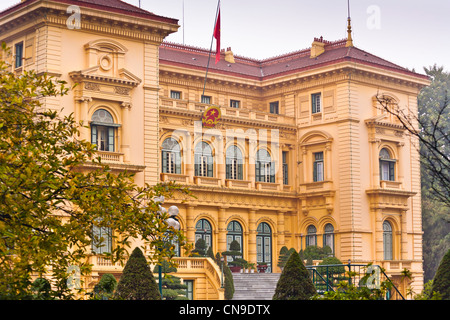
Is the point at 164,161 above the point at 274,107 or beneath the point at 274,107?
beneath

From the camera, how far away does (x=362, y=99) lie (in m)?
54.4

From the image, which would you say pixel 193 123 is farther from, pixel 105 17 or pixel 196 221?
pixel 105 17

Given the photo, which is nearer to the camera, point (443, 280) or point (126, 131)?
point (443, 280)

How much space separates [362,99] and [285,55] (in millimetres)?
8864

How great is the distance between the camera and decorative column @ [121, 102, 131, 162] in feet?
141

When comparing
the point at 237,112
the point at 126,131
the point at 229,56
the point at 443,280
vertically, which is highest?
the point at 229,56

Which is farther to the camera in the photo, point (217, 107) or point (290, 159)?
point (290, 159)

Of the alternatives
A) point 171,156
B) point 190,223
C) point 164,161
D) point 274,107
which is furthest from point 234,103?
point 190,223

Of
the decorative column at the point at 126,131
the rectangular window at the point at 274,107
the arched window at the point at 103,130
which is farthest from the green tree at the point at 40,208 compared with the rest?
the rectangular window at the point at 274,107

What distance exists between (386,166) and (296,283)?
28.1m

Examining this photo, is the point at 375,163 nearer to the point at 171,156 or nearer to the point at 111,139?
the point at 171,156

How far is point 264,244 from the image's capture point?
54.3m

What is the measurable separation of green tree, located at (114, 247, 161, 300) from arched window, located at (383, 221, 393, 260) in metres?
26.5
